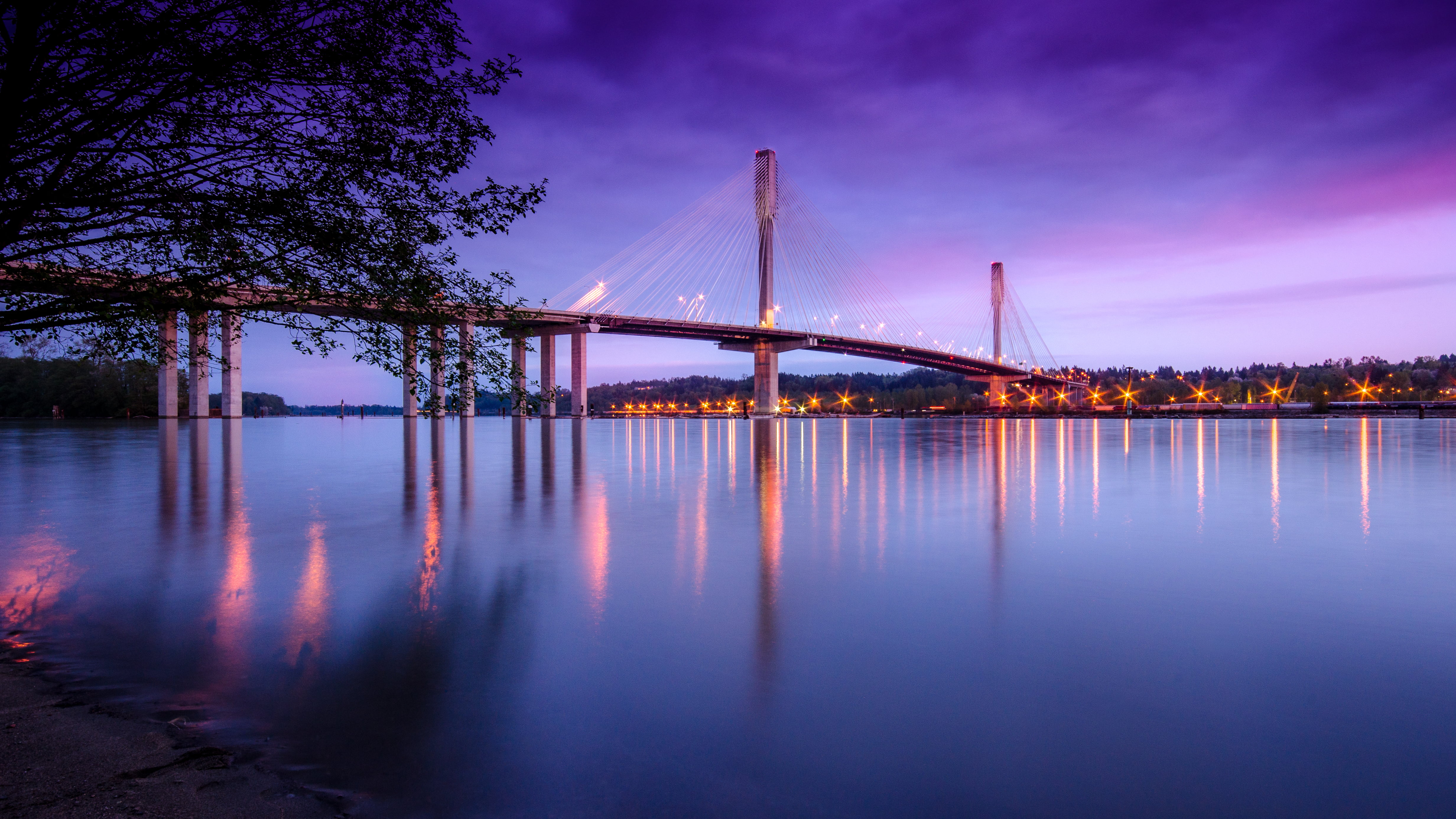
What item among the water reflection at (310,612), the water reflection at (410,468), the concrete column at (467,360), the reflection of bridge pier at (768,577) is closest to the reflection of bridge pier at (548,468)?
the water reflection at (410,468)

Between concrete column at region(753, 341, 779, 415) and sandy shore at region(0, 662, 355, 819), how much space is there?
240 ft

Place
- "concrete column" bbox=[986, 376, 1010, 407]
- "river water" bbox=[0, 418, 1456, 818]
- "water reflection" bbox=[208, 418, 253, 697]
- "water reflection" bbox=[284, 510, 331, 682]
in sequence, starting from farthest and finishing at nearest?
"concrete column" bbox=[986, 376, 1010, 407], "water reflection" bbox=[284, 510, 331, 682], "water reflection" bbox=[208, 418, 253, 697], "river water" bbox=[0, 418, 1456, 818]

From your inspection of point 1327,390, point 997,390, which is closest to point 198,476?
point 997,390

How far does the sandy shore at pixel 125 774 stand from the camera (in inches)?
117

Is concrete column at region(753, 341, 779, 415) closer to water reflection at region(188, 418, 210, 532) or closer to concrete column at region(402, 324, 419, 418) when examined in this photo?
water reflection at region(188, 418, 210, 532)

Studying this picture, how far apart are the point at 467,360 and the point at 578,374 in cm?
7470

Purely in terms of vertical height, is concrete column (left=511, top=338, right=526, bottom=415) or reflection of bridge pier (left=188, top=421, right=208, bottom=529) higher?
Result: concrete column (left=511, top=338, right=526, bottom=415)

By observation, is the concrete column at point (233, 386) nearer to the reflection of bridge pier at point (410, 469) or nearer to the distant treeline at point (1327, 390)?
the reflection of bridge pier at point (410, 469)

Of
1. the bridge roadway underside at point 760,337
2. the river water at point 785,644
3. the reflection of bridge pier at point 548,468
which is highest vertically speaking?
the bridge roadway underside at point 760,337

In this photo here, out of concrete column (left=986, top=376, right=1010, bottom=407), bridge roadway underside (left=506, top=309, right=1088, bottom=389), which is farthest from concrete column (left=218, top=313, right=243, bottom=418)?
concrete column (left=986, top=376, right=1010, bottom=407)

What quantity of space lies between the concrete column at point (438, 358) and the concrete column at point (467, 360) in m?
0.15

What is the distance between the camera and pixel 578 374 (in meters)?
79.6

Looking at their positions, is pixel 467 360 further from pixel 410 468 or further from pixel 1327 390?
pixel 1327 390

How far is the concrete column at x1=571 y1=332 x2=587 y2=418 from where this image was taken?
255ft
